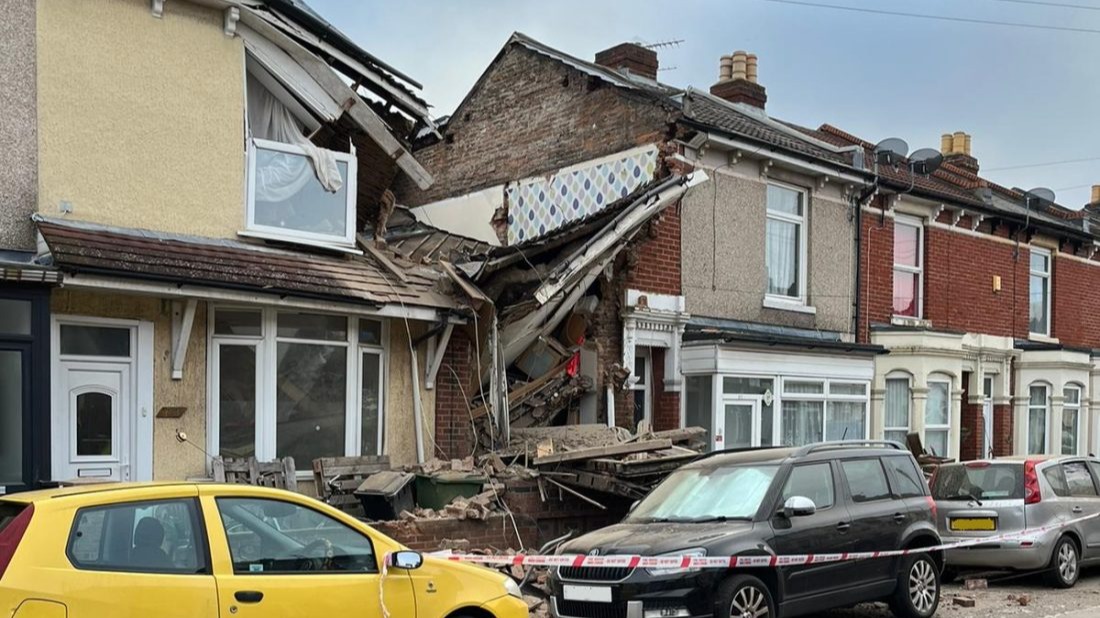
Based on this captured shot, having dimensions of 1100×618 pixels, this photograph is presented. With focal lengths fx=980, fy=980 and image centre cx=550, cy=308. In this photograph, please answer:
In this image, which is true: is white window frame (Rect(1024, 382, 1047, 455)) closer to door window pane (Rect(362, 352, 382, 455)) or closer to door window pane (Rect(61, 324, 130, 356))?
door window pane (Rect(362, 352, 382, 455))

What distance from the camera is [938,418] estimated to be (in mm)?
18250

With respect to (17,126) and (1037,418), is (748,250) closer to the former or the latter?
(1037,418)

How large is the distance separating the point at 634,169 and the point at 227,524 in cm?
1046

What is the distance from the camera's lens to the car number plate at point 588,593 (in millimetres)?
7438

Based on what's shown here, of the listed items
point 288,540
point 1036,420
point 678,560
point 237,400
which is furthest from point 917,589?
point 1036,420

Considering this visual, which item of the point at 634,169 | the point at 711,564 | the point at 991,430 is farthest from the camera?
the point at 991,430

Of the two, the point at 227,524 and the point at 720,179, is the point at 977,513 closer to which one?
the point at 720,179

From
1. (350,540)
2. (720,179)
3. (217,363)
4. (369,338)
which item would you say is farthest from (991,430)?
(350,540)

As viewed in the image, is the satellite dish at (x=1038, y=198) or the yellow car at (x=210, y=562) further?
the satellite dish at (x=1038, y=198)

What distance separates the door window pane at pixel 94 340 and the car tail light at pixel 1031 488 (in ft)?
31.6

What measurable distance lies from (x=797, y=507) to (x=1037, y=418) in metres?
15.4

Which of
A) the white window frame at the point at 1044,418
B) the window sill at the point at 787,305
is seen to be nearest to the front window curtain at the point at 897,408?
the window sill at the point at 787,305

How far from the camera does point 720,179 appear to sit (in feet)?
49.3

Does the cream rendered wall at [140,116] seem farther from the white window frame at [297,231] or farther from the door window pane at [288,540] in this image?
the door window pane at [288,540]
